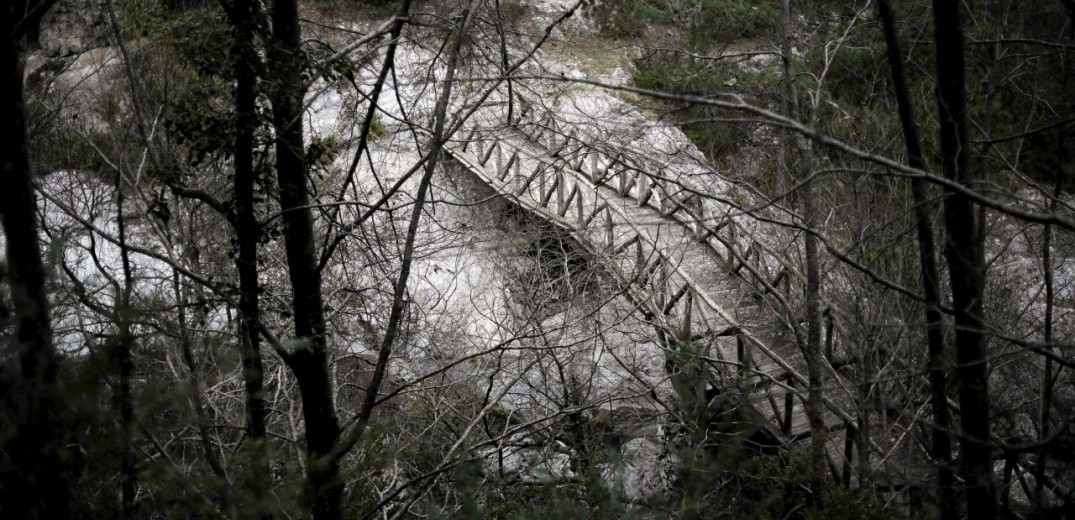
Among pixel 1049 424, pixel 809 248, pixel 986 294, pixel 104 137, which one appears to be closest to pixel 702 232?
pixel 809 248

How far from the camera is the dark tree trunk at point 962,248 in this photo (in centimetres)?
429

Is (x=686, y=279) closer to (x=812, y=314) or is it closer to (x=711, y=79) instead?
(x=812, y=314)

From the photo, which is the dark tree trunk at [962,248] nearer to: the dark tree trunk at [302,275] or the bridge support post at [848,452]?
the dark tree trunk at [302,275]

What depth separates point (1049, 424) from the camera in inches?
249

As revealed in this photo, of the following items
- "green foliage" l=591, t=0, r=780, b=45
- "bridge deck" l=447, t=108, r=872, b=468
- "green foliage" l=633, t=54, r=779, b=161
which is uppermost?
"green foliage" l=591, t=0, r=780, b=45

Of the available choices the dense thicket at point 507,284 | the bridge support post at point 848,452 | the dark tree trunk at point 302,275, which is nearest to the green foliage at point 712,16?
the dense thicket at point 507,284

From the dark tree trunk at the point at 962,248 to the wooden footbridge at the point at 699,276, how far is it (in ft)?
12.0

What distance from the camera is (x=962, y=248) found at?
4.50 m

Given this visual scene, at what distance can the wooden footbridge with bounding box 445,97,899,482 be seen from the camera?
29.4 feet

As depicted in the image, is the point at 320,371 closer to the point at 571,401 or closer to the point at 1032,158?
the point at 571,401

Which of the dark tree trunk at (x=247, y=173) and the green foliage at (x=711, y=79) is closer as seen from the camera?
the dark tree trunk at (x=247, y=173)

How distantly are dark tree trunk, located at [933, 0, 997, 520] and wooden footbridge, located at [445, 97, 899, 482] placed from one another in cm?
365

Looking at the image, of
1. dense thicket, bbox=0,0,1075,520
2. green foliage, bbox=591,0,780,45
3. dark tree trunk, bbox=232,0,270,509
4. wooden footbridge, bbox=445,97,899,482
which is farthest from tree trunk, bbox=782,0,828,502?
dark tree trunk, bbox=232,0,270,509

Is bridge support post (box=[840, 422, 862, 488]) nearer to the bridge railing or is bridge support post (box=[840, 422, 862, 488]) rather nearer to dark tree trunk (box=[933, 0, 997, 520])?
the bridge railing
